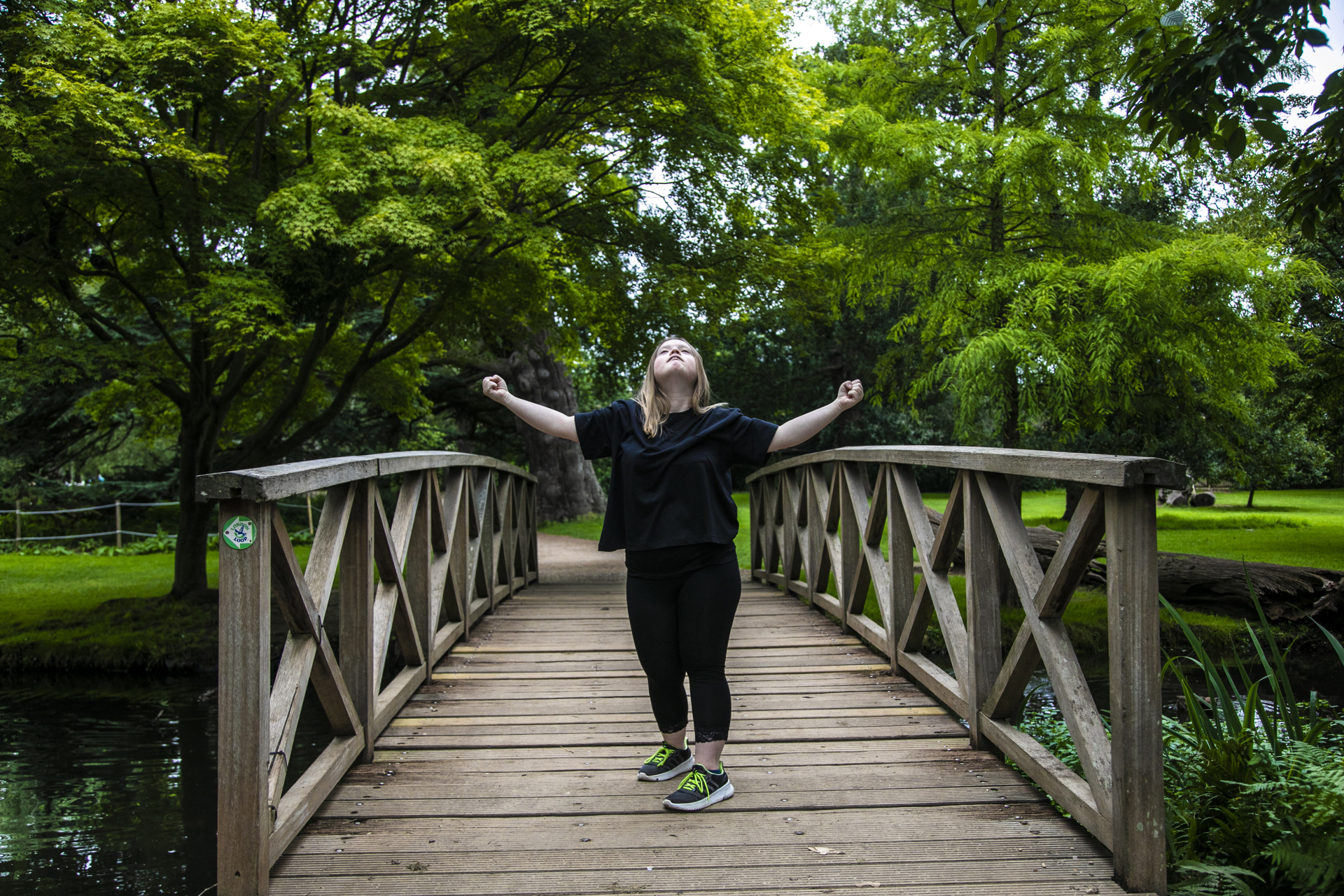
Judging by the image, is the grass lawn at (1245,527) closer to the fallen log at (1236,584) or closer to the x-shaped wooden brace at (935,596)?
the fallen log at (1236,584)

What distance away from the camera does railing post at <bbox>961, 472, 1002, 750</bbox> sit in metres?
3.24

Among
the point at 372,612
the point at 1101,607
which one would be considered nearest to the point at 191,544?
the point at 372,612

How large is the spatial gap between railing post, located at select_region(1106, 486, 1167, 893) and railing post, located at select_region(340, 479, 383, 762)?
2320mm

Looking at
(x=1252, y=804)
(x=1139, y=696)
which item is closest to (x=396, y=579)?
(x=1139, y=696)

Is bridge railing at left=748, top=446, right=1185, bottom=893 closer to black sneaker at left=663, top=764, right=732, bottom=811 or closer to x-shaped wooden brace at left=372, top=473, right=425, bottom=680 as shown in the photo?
black sneaker at left=663, top=764, right=732, bottom=811

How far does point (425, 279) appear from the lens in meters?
9.26

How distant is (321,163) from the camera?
7.79m

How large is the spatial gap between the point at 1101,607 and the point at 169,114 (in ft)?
33.6

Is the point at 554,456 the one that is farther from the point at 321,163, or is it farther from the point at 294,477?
the point at 294,477

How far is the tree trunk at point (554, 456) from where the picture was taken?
57.9 ft

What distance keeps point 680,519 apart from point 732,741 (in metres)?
1.15

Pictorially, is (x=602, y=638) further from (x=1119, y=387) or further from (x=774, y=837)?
(x=1119, y=387)

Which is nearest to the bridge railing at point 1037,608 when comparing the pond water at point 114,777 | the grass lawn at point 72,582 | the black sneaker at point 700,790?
the black sneaker at point 700,790

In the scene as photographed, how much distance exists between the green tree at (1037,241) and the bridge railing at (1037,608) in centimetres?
355
